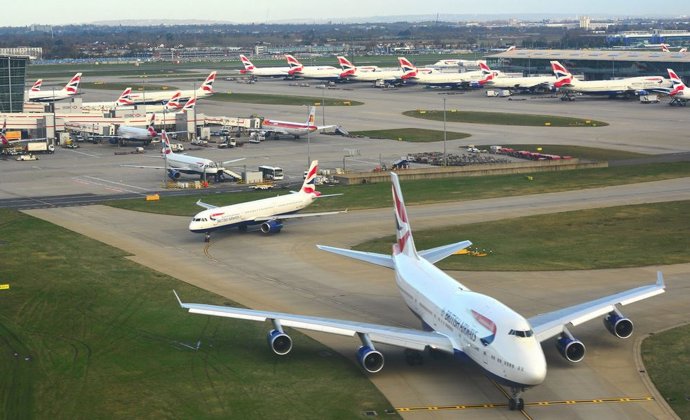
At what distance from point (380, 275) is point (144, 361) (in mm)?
26135

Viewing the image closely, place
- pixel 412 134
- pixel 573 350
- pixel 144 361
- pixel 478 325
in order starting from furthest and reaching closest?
pixel 412 134 → pixel 144 361 → pixel 573 350 → pixel 478 325

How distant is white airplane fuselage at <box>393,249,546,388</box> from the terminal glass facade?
147582 mm

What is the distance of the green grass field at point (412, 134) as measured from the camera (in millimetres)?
175875

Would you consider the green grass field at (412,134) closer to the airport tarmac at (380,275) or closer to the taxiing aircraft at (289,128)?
the taxiing aircraft at (289,128)

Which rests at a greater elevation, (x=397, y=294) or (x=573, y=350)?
(x=573, y=350)

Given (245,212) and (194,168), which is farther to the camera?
(194,168)

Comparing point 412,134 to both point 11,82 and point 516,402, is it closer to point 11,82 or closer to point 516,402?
point 11,82

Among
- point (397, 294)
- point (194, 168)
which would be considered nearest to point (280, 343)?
point (397, 294)

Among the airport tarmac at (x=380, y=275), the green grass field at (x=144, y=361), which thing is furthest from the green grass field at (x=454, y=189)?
the green grass field at (x=144, y=361)

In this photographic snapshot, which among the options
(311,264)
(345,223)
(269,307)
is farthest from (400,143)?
(269,307)

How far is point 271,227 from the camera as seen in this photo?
9731 cm

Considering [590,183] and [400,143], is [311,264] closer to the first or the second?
[590,183]

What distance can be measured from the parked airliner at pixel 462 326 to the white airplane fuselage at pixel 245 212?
3198cm

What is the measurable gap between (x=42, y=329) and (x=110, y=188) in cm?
6451
